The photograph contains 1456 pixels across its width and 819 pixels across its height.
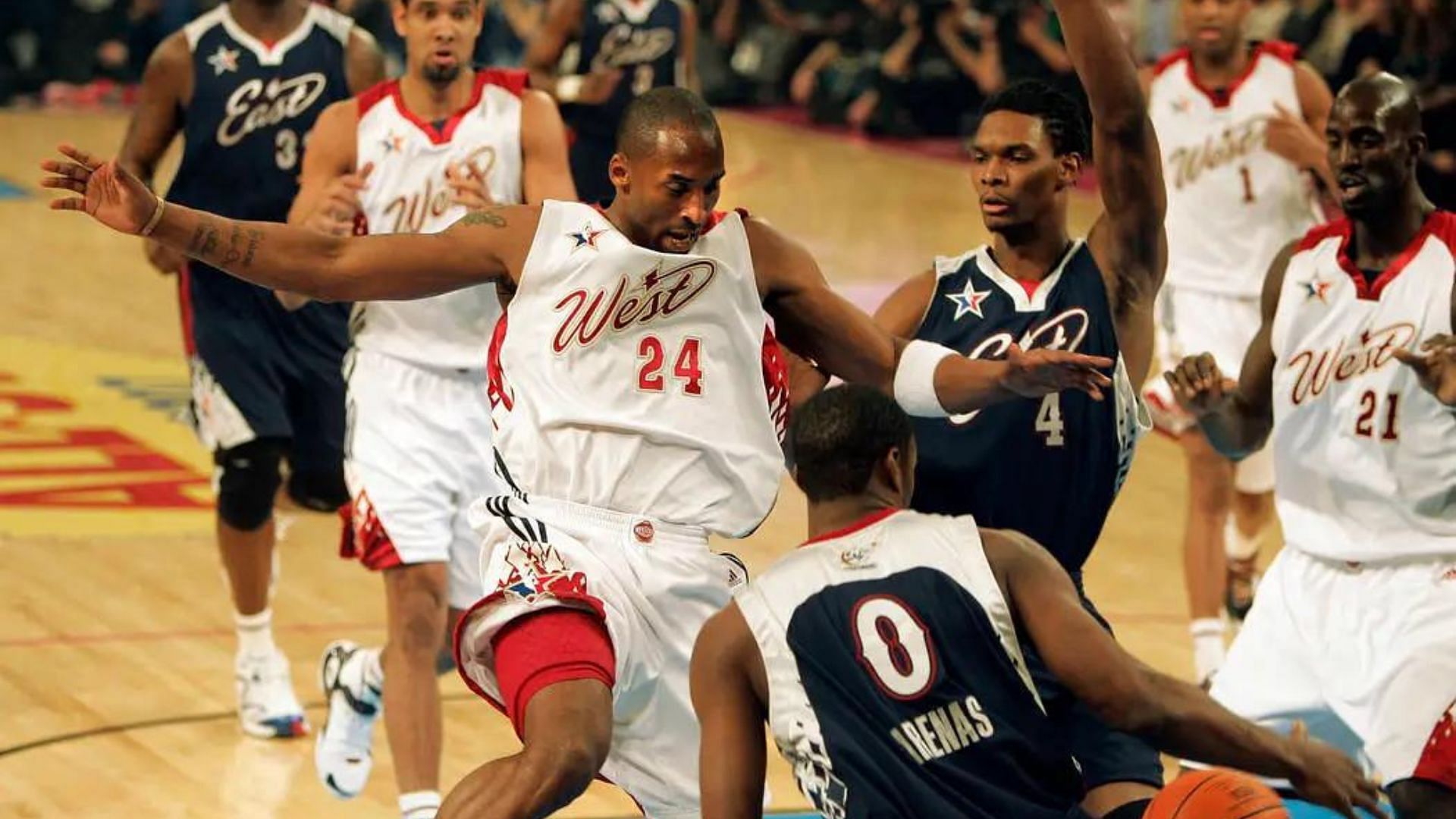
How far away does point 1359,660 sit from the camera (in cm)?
586

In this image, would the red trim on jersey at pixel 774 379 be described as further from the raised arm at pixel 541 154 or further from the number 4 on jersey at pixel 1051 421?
the raised arm at pixel 541 154

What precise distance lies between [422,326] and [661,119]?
1.95 metres

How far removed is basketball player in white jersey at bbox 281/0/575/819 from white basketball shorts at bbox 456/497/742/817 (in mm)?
1468

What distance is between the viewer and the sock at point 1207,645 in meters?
8.14

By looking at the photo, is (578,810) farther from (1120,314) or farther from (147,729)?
(1120,314)

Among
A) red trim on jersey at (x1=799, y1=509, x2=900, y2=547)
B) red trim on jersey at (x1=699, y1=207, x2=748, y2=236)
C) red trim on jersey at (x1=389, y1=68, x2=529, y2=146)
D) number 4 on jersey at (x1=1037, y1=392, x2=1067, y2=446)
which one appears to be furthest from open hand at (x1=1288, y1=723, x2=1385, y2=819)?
red trim on jersey at (x1=389, y1=68, x2=529, y2=146)

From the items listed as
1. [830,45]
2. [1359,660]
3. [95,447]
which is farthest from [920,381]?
[830,45]

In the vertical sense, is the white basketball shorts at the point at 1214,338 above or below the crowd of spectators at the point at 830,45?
above

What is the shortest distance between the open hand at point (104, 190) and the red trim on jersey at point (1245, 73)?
5.06 meters

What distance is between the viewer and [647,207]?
208 inches

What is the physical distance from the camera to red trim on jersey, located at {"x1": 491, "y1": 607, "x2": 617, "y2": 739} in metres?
5.04

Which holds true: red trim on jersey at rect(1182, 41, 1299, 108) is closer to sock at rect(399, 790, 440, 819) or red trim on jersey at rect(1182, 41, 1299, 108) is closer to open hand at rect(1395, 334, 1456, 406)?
open hand at rect(1395, 334, 1456, 406)

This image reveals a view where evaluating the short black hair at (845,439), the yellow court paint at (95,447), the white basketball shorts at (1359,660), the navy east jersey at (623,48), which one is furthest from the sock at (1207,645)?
the navy east jersey at (623,48)

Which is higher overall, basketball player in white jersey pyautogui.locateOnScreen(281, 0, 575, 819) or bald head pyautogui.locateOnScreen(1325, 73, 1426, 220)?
bald head pyautogui.locateOnScreen(1325, 73, 1426, 220)
